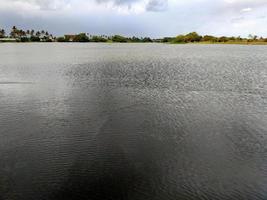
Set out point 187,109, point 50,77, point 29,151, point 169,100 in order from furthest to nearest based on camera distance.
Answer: point 50,77, point 169,100, point 187,109, point 29,151

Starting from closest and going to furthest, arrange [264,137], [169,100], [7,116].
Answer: [264,137], [7,116], [169,100]

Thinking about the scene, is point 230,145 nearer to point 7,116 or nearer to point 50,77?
point 7,116

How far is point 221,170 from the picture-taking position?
14625 millimetres

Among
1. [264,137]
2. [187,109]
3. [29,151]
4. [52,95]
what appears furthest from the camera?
[52,95]

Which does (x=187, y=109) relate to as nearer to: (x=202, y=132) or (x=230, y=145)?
(x=202, y=132)

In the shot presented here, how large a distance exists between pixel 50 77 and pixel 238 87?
989 inches

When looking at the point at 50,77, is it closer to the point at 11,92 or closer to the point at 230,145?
the point at 11,92

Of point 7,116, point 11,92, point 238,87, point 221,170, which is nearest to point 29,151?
point 7,116

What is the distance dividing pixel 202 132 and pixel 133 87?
16.5 meters

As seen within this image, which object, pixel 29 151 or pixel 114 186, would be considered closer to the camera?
pixel 114 186

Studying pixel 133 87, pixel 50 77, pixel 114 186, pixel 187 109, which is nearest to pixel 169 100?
pixel 187 109

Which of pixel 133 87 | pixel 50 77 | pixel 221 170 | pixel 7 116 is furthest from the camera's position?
pixel 50 77

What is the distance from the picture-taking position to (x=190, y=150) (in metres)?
17.1

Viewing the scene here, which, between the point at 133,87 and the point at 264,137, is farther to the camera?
the point at 133,87
